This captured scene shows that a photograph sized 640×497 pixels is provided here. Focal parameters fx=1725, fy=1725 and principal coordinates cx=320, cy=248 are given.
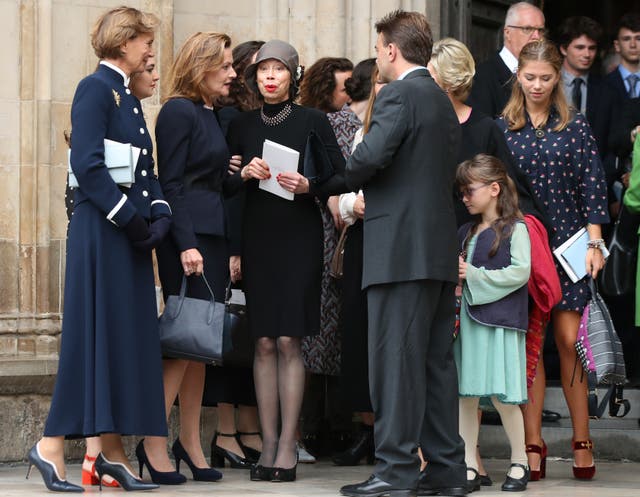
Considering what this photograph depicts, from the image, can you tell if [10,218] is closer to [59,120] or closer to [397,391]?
[59,120]

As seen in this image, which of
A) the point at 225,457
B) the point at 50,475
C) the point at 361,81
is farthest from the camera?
the point at 361,81

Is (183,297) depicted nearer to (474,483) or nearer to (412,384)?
(412,384)

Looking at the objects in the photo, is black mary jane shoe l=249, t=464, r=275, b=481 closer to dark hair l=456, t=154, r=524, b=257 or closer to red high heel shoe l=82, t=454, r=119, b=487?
red high heel shoe l=82, t=454, r=119, b=487

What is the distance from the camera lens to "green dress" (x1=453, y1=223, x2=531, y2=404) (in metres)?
7.73

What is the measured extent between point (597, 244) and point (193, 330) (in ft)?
6.83

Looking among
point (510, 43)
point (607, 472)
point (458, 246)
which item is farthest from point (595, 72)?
point (458, 246)

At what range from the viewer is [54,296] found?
9.05 metres

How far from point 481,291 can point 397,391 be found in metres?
0.87

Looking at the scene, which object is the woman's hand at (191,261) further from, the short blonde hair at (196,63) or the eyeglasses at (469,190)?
the eyeglasses at (469,190)

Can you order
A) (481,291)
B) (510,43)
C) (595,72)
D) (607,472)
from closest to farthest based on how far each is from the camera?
(481,291) < (607,472) < (510,43) < (595,72)

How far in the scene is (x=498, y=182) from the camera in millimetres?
7871

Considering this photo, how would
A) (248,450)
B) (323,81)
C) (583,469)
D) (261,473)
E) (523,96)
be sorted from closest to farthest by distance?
(261,473)
(583,469)
(523,96)
(248,450)
(323,81)

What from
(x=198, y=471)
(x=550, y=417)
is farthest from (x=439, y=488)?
A: (x=550, y=417)

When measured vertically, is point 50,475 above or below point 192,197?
below
